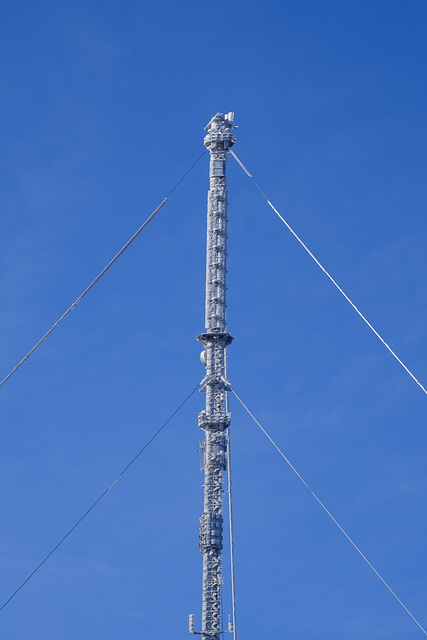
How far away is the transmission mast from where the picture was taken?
278 feet

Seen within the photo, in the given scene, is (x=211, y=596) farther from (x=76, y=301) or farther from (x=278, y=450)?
(x=76, y=301)

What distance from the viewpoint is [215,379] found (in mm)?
87500

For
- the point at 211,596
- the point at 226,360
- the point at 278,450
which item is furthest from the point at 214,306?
the point at 211,596

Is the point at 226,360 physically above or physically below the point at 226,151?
below

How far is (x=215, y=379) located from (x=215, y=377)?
17 centimetres

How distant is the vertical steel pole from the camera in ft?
278

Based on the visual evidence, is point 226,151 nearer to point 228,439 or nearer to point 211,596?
point 228,439

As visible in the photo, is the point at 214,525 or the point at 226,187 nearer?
the point at 214,525

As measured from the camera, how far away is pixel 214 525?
85.3 metres

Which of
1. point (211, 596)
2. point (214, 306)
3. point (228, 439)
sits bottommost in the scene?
point (211, 596)

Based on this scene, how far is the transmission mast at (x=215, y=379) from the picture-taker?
84625mm

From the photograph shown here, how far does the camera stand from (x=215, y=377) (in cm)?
8762

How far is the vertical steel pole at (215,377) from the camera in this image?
84625 millimetres

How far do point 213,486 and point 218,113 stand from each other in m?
23.0
